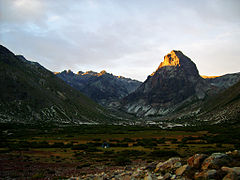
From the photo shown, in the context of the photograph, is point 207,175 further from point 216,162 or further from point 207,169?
point 216,162

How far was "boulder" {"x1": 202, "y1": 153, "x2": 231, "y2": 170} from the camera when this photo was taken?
13293mm

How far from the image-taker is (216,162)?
44.1 ft

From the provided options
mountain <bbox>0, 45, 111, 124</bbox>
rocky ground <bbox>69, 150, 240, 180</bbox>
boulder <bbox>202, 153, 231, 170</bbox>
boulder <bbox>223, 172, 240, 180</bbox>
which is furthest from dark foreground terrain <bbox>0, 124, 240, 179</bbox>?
mountain <bbox>0, 45, 111, 124</bbox>

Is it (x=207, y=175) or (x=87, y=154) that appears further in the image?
(x=87, y=154)

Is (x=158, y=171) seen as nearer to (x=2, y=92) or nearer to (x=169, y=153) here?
(x=169, y=153)

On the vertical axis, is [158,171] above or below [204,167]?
below

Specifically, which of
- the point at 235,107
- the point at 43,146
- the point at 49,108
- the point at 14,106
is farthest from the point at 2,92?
the point at 235,107

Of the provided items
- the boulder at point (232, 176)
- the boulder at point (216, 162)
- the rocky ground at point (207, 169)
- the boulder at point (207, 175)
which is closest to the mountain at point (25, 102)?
the rocky ground at point (207, 169)

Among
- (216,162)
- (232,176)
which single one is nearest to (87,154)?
(216,162)

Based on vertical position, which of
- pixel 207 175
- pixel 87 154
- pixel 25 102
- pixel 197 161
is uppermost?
pixel 25 102

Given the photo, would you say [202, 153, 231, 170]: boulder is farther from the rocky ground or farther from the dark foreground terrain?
the dark foreground terrain

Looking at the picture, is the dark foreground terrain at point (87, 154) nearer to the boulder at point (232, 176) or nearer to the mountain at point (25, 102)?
the boulder at point (232, 176)

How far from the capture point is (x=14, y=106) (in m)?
150

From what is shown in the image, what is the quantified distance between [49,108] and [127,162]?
156 metres
